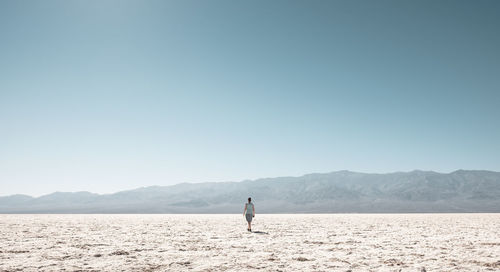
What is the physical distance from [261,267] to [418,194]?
209 m

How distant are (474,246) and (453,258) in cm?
288

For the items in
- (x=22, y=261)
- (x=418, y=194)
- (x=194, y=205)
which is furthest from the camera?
(x=418, y=194)

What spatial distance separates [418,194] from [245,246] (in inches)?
8125

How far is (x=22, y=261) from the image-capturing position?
8.05 m

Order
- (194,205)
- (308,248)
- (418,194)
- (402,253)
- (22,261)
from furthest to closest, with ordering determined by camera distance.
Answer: (418,194), (194,205), (308,248), (402,253), (22,261)

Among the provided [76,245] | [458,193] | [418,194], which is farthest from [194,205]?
[76,245]

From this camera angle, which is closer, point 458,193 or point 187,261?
point 187,261

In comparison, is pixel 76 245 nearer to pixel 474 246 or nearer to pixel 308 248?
pixel 308 248

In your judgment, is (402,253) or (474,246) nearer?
(402,253)

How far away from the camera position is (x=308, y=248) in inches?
406

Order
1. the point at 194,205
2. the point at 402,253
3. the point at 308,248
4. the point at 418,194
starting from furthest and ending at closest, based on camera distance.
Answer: the point at 418,194 → the point at 194,205 → the point at 308,248 → the point at 402,253

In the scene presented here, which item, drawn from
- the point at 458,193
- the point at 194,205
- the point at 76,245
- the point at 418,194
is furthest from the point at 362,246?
the point at 458,193

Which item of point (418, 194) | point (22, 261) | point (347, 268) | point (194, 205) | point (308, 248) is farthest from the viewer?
point (418, 194)

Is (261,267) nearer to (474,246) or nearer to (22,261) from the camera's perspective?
(22,261)
